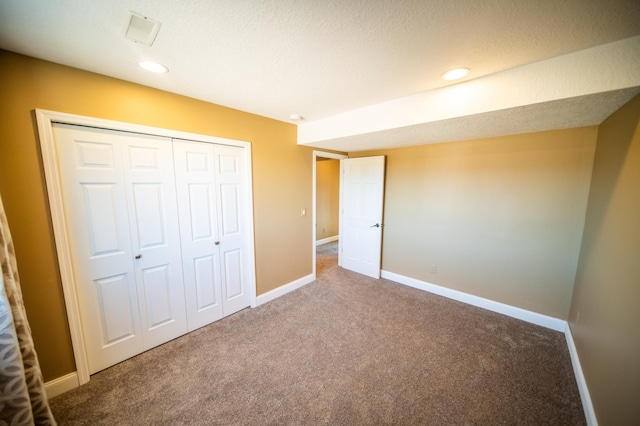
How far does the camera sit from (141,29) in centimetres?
120

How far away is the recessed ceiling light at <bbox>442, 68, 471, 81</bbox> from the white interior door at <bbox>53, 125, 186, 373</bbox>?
249cm

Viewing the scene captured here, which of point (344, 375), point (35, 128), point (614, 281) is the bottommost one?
point (344, 375)

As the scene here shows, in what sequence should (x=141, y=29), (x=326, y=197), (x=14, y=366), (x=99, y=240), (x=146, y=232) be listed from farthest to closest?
(x=326, y=197)
(x=146, y=232)
(x=99, y=240)
(x=141, y=29)
(x=14, y=366)

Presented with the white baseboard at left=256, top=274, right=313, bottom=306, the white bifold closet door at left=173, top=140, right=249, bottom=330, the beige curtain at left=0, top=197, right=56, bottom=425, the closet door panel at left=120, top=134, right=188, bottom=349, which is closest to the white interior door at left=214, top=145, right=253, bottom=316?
the white bifold closet door at left=173, top=140, right=249, bottom=330

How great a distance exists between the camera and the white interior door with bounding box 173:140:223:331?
7.16 feet

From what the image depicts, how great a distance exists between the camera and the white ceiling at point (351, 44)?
1043mm

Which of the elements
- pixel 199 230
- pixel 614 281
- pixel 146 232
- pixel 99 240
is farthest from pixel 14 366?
pixel 614 281

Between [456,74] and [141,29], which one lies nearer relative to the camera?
[141,29]

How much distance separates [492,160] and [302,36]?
266 centimetres

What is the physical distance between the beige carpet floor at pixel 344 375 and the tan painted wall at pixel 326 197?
3192mm

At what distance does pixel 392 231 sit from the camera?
360 cm

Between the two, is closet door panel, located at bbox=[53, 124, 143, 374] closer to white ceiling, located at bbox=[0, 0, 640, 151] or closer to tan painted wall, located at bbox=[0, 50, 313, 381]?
tan painted wall, located at bbox=[0, 50, 313, 381]

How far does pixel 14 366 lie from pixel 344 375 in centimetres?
192

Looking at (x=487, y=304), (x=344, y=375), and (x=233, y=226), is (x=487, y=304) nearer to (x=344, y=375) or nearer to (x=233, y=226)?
(x=344, y=375)
